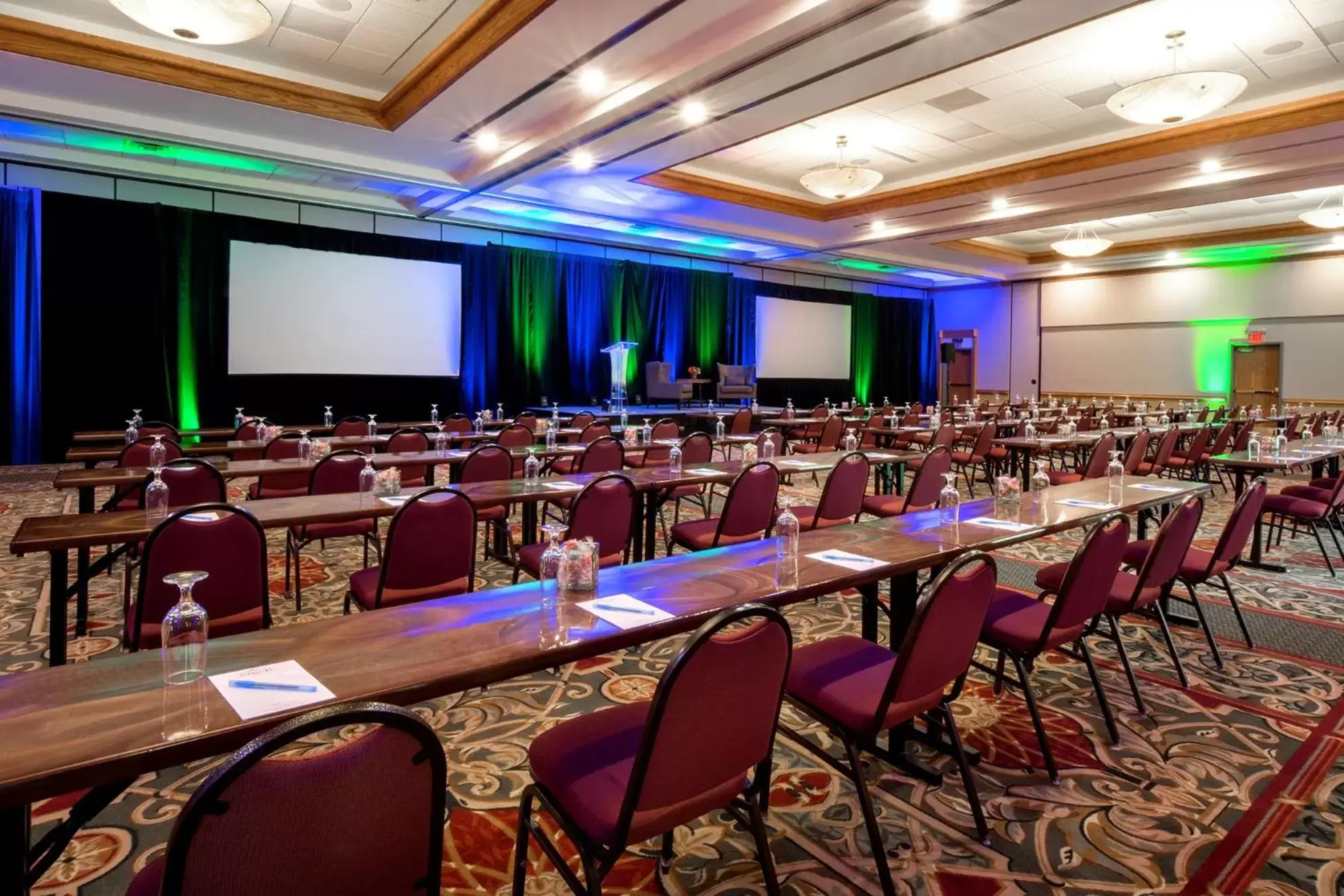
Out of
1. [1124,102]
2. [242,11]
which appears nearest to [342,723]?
[242,11]

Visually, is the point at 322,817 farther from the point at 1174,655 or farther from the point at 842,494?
the point at 842,494

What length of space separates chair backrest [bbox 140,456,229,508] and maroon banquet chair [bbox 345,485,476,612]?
1.32 meters

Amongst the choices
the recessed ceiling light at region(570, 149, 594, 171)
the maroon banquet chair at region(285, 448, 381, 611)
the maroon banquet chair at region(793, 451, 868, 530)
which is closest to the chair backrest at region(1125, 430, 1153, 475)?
the maroon banquet chair at region(793, 451, 868, 530)

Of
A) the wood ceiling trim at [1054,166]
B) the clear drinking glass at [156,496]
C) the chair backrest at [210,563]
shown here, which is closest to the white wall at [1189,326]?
the wood ceiling trim at [1054,166]

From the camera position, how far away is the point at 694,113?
6.93m

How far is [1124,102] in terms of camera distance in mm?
5930

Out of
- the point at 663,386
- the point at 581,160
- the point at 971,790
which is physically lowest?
the point at 971,790

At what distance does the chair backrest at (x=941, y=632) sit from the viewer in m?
2.06

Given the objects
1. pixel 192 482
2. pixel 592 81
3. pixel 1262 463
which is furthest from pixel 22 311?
pixel 1262 463

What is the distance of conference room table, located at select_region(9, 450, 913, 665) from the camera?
301 cm

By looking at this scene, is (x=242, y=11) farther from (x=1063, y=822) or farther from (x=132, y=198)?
(x=132, y=198)

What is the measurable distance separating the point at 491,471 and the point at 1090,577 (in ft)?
11.6

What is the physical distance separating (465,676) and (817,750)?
114 centimetres

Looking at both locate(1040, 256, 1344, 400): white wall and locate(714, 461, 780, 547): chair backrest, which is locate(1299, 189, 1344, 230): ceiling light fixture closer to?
locate(1040, 256, 1344, 400): white wall
